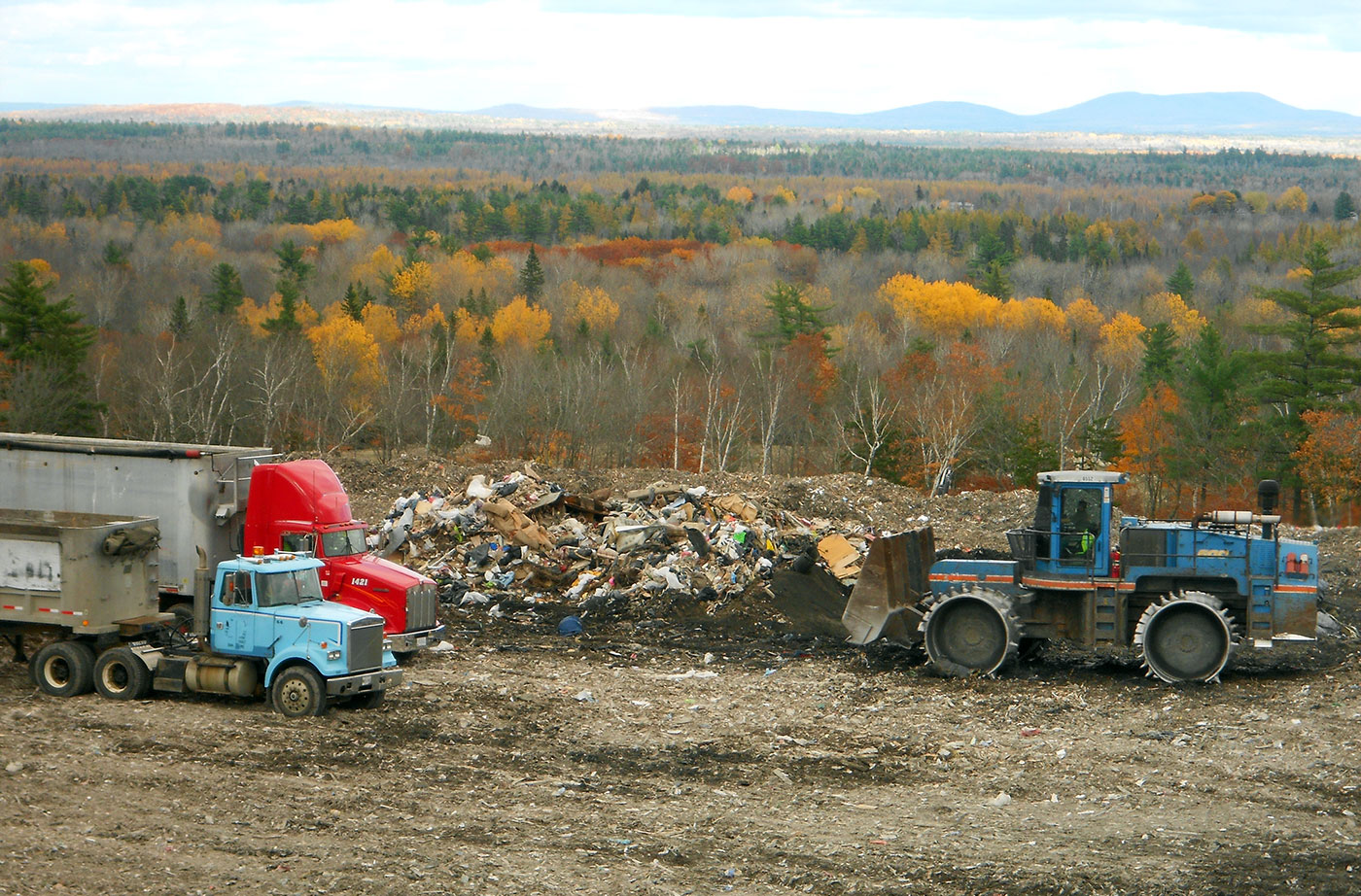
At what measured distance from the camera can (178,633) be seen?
15.6 m

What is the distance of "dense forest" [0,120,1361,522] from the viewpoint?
47.1 metres

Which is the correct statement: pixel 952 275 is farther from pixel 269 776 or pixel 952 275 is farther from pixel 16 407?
pixel 269 776

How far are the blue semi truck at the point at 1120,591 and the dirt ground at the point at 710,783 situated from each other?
1.60 feet

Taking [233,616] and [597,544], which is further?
[597,544]

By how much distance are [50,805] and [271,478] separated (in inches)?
292

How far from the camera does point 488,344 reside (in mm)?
71938

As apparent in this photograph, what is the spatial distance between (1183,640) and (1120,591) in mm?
949

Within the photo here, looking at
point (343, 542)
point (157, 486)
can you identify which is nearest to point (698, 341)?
point (343, 542)

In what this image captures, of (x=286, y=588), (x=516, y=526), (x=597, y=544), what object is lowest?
(x=597, y=544)

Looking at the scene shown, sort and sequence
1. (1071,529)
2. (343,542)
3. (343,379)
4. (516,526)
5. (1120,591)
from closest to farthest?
(1120,591)
(1071,529)
(343,542)
(516,526)
(343,379)

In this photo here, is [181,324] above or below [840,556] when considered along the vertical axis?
above

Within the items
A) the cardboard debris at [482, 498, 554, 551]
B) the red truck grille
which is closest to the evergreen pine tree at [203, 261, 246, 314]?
the cardboard debris at [482, 498, 554, 551]

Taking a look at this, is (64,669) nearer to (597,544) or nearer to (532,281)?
(597,544)

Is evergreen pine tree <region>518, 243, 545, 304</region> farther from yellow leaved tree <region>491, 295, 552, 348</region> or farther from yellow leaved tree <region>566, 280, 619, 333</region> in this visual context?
yellow leaved tree <region>491, 295, 552, 348</region>
